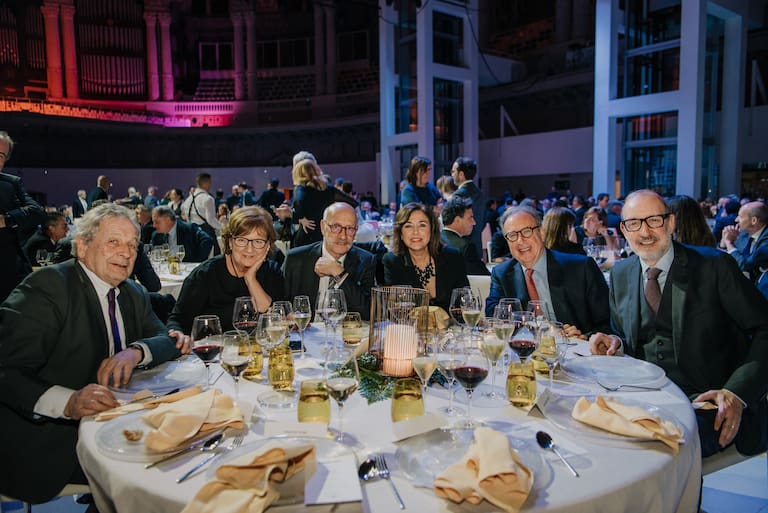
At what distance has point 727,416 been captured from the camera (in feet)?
5.87

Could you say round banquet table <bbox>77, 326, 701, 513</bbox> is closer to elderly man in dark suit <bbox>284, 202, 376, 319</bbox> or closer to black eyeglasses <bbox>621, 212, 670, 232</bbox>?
black eyeglasses <bbox>621, 212, 670, 232</bbox>

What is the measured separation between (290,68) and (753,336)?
18502 millimetres

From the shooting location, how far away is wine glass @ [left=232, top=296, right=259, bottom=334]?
195 centimetres

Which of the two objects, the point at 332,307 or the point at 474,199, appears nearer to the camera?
the point at 332,307

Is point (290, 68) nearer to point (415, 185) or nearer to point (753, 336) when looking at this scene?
point (415, 185)

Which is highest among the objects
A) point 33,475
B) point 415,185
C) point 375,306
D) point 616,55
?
point 616,55

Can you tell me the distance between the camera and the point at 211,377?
1823 millimetres

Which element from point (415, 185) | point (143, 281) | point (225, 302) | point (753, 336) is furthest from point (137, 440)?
point (415, 185)

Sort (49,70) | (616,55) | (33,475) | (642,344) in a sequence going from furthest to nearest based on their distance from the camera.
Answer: (49,70), (616,55), (642,344), (33,475)

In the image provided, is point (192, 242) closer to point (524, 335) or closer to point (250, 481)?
point (524, 335)

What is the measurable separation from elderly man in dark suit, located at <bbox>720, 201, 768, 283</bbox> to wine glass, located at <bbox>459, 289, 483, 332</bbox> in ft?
10.5

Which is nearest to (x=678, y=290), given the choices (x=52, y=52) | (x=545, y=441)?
(x=545, y=441)

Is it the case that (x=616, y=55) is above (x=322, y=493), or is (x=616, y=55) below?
above

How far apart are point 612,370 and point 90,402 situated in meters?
1.57
